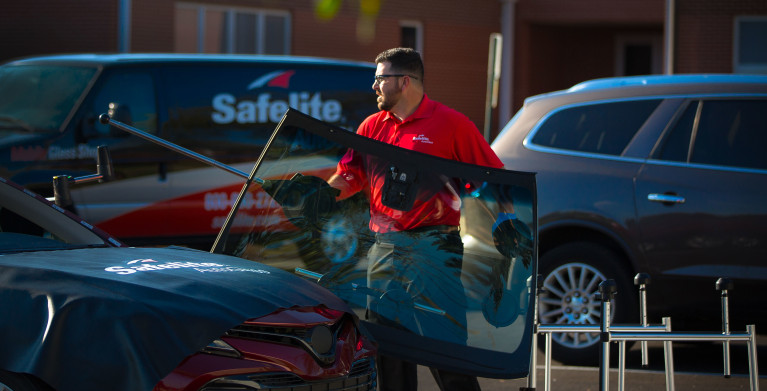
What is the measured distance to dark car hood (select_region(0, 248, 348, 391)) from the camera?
3625 millimetres

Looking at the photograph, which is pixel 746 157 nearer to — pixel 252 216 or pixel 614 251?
pixel 614 251

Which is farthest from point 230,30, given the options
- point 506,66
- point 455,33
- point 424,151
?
point 424,151

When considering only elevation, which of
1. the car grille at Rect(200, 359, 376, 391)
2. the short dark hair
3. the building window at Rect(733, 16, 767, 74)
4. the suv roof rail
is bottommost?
the car grille at Rect(200, 359, 376, 391)

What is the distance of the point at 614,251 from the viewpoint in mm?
7027

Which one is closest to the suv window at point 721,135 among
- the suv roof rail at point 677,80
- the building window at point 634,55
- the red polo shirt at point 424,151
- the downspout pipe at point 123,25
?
the suv roof rail at point 677,80

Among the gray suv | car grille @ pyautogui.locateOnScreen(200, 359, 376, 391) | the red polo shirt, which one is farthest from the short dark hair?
the gray suv

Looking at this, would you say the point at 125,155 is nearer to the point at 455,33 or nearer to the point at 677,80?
the point at 677,80

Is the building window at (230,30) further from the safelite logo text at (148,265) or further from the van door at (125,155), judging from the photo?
the safelite logo text at (148,265)

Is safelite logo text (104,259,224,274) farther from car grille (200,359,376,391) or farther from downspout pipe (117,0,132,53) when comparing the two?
downspout pipe (117,0,132,53)

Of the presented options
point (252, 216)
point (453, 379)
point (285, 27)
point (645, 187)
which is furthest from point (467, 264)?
point (285, 27)

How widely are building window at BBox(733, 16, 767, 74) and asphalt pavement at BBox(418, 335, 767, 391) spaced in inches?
573

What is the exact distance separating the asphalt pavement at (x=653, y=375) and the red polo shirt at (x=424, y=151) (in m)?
1.94

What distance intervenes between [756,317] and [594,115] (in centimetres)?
170

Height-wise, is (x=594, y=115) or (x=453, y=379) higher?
(x=594, y=115)
